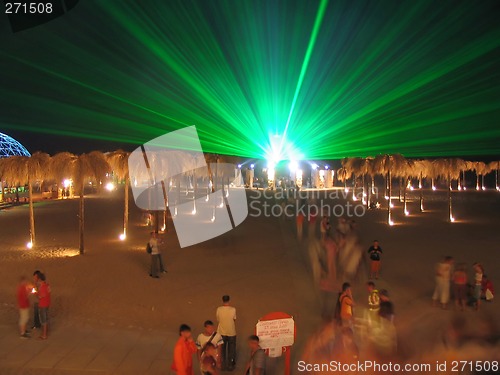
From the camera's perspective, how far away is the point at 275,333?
567 cm

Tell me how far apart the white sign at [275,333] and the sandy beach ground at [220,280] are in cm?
103

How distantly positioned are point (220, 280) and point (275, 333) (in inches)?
241

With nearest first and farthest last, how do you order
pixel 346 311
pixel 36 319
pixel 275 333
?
1. pixel 275 333
2. pixel 346 311
3. pixel 36 319

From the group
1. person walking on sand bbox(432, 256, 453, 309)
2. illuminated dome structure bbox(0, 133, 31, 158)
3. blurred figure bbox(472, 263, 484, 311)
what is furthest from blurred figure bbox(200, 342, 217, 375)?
illuminated dome structure bbox(0, 133, 31, 158)

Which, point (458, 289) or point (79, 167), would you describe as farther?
point (79, 167)

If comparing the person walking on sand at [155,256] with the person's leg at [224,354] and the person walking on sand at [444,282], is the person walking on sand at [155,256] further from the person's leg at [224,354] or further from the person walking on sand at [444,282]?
the person walking on sand at [444,282]

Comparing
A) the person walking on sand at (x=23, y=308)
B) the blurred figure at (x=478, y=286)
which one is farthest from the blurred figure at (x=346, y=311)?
the person walking on sand at (x=23, y=308)

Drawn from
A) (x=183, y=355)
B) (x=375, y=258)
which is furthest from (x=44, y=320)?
(x=375, y=258)

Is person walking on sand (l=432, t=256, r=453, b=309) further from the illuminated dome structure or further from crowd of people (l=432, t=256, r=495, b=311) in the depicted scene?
the illuminated dome structure

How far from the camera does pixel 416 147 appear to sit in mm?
84125

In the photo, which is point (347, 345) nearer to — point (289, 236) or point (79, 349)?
point (79, 349)

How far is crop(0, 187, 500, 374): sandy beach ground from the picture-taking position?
8.22 meters

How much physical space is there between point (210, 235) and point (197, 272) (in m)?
6.79

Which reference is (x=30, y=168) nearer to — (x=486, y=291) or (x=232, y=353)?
(x=232, y=353)
